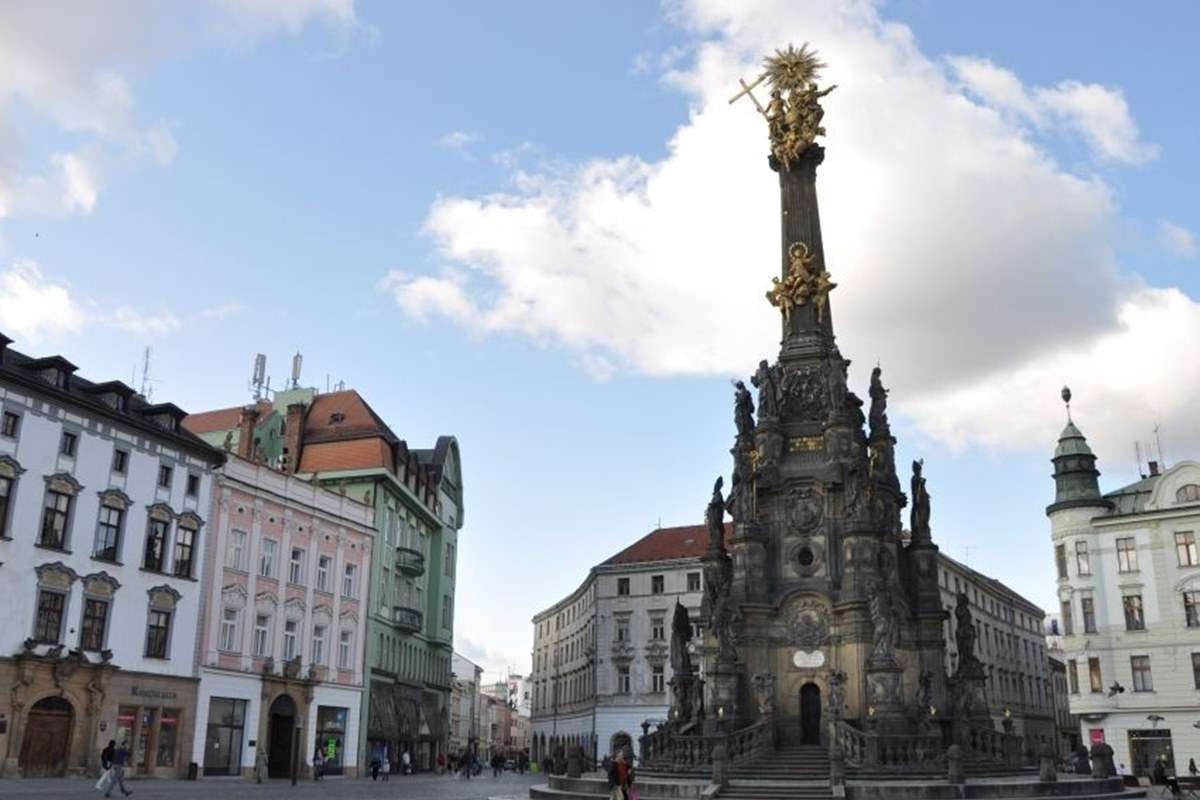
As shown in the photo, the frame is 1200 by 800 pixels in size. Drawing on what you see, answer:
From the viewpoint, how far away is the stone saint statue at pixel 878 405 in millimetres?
35219

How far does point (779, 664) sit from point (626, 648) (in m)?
41.0

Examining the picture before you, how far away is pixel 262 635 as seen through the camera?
46250 millimetres

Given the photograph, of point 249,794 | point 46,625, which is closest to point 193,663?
point 46,625

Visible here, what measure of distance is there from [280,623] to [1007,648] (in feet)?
206

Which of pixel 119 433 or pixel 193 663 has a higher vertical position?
pixel 119 433

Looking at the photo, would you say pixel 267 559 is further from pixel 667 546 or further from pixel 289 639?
pixel 667 546

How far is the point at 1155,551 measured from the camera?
Answer: 52.4 m

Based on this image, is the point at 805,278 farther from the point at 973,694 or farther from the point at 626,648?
the point at 626,648

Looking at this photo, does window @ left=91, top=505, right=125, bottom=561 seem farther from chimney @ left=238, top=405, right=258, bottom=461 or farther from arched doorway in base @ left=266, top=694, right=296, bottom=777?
chimney @ left=238, top=405, right=258, bottom=461

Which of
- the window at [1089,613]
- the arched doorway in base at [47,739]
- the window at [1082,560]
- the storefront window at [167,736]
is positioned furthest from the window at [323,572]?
the window at [1089,613]

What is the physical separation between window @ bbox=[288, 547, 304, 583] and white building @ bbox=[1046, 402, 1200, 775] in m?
37.4

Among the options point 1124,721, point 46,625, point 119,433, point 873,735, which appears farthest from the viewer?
point 1124,721

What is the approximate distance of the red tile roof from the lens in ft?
244

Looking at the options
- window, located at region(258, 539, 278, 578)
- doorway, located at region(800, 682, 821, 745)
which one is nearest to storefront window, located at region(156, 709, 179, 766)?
window, located at region(258, 539, 278, 578)
